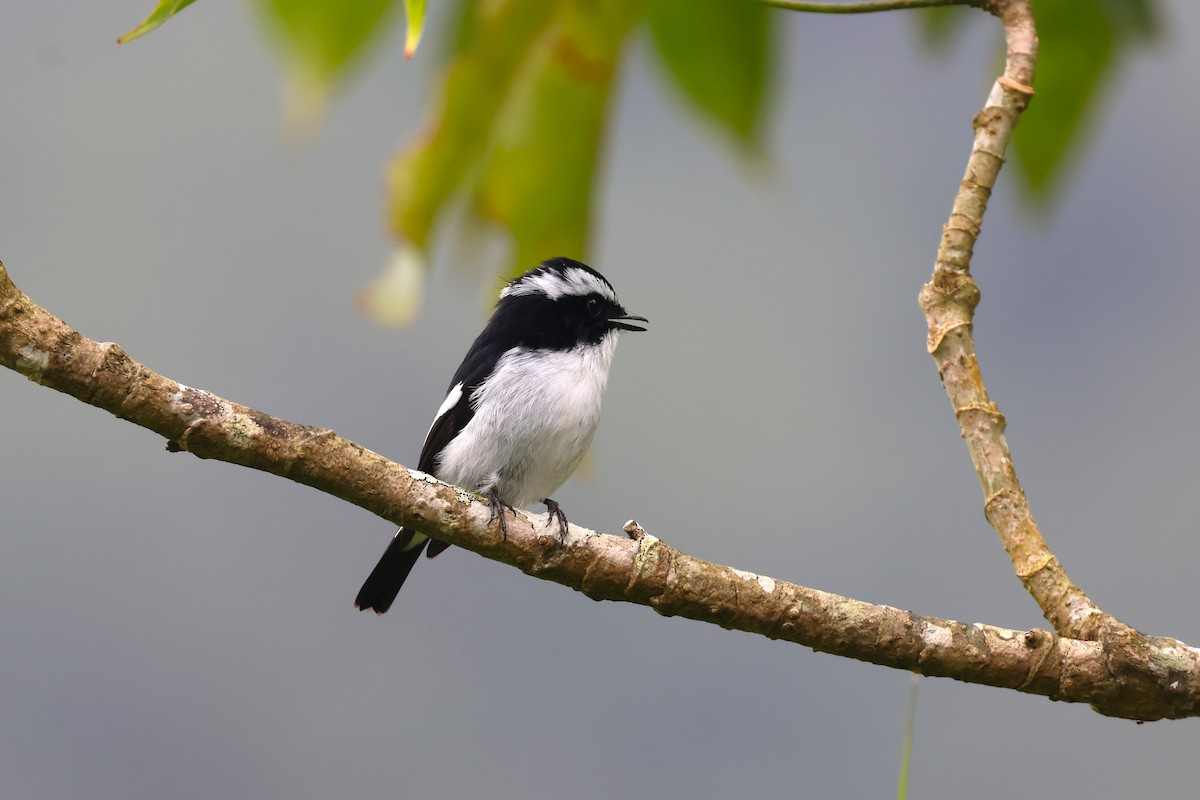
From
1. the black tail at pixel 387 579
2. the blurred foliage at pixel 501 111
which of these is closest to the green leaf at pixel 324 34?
the blurred foliage at pixel 501 111

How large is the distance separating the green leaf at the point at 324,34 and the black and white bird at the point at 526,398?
727mm

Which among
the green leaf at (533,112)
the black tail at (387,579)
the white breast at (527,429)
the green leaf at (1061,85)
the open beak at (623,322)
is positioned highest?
the green leaf at (1061,85)

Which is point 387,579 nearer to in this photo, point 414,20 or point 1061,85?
point 414,20

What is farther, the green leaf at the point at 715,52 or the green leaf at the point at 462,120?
the green leaf at the point at 715,52

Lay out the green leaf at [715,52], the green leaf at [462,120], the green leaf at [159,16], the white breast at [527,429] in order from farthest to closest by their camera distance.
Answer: the green leaf at [715,52]
the green leaf at [462,120]
the white breast at [527,429]
the green leaf at [159,16]

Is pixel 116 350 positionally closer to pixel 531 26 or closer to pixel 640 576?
pixel 640 576

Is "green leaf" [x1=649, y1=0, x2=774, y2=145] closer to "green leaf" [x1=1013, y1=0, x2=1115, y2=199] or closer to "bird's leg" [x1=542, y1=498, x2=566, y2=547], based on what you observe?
"green leaf" [x1=1013, y1=0, x2=1115, y2=199]

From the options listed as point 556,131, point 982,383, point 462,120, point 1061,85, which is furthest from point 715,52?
point 982,383

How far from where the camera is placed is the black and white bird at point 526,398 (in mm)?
2893

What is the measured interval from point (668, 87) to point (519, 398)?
1.15 m

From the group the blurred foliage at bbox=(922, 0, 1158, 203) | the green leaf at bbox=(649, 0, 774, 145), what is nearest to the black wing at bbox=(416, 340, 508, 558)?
the green leaf at bbox=(649, 0, 774, 145)

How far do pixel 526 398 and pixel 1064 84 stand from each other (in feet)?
6.15

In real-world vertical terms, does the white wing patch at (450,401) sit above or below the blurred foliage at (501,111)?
below

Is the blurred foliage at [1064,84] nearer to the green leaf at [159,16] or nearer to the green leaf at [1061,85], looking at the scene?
the green leaf at [1061,85]
